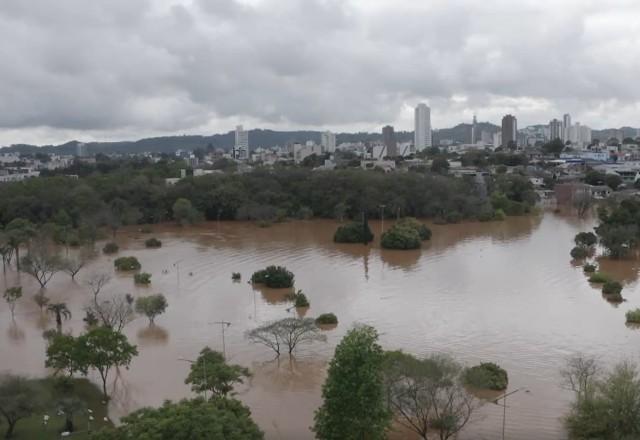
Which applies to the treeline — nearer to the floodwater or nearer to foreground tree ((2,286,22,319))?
the floodwater

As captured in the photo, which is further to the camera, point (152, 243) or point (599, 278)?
point (152, 243)

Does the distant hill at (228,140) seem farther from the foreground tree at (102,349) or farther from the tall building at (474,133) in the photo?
the foreground tree at (102,349)

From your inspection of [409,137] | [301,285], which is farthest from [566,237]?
[409,137]

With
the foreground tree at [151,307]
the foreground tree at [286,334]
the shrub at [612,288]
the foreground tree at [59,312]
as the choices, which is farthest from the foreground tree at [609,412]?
the foreground tree at [59,312]

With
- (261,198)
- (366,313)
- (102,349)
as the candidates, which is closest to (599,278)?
(366,313)

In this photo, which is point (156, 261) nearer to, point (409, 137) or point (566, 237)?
point (566, 237)

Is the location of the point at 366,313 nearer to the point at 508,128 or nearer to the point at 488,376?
the point at 488,376

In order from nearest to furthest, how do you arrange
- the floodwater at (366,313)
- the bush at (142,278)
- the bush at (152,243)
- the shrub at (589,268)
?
1. the floodwater at (366,313)
2. the bush at (142,278)
3. the shrub at (589,268)
4. the bush at (152,243)
